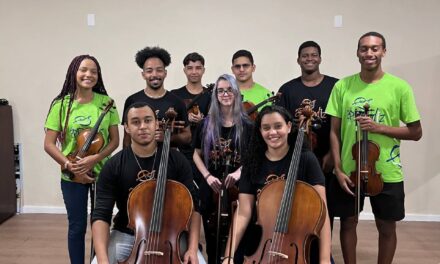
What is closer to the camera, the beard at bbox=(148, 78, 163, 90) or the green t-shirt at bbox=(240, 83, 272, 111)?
the beard at bbox=(148, 78, 163, 90)

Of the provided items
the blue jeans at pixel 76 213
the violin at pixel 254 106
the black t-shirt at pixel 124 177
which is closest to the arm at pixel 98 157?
the blue jeans at pixel 76 213

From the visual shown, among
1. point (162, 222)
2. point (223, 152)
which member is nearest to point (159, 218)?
point (162, 222)

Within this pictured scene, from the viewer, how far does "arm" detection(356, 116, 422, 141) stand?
2234 millimetres

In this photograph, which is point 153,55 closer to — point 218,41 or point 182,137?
point 182,137

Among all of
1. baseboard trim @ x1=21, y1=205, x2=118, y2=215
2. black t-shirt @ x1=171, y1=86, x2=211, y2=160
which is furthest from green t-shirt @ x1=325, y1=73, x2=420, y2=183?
baseboard trim @ x1=21, y1=205, x2=118, y2=215

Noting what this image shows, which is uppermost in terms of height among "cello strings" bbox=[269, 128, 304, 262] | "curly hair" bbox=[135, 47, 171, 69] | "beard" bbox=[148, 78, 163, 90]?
"curly hair" bbox=[135, 47, 171, 69]

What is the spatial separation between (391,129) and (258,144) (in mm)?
769

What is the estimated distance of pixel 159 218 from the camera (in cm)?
178

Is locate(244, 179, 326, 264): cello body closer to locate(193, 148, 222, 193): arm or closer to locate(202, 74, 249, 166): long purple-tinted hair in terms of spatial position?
locate(193, 148, 222, 193): arm

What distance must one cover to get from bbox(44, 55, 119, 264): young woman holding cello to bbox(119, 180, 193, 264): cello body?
60 cm

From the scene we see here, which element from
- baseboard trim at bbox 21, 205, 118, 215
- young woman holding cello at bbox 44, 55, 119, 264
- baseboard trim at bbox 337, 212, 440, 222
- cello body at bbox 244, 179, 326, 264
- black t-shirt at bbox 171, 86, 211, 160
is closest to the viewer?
cello body at bbox 244, 179, 326, 264

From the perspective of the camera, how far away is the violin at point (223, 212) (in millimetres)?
2292

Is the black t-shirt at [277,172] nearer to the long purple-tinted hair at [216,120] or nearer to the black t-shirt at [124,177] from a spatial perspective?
the black t-shirt at [124,177]

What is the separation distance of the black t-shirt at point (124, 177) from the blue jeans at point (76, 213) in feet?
1.36
